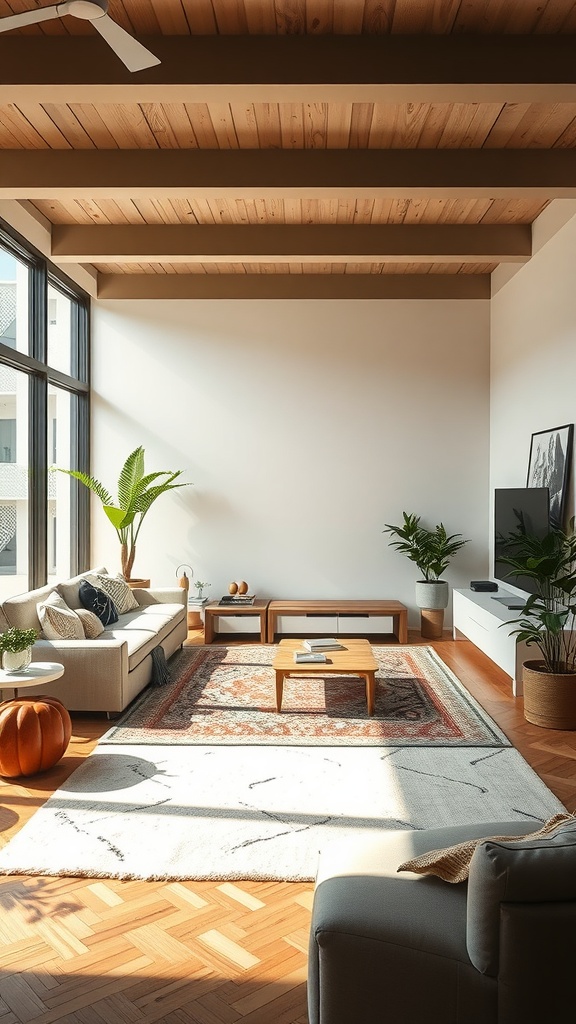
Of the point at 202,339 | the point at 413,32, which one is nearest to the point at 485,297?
the point at 202,339

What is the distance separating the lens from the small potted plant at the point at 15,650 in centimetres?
394

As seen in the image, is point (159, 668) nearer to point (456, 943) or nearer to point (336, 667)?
point (336, 667)

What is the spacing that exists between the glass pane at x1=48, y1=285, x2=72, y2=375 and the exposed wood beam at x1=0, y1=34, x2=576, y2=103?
A: 3233 mm

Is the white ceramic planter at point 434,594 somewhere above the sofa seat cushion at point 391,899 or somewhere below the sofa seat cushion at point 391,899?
above

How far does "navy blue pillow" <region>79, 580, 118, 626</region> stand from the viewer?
553 centimetres

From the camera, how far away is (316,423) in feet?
24.8

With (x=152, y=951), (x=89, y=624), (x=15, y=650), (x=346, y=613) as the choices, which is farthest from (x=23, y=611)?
(x=346, y=613)

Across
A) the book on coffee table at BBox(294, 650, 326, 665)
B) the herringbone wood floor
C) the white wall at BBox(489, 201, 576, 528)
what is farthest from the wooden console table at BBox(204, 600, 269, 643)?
the herringbone wood floor

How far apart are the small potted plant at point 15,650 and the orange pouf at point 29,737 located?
0.26 m

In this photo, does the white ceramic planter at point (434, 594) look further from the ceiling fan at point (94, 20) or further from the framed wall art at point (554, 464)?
the ceiling fan at point (94, 20)

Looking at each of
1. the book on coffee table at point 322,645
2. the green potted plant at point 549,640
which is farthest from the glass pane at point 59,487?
the green potted plant at point 549,640

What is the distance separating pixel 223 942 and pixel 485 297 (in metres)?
6.55

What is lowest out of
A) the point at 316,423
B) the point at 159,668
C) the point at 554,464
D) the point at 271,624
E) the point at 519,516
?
the point at 159,668

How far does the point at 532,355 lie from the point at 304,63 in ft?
11.1
